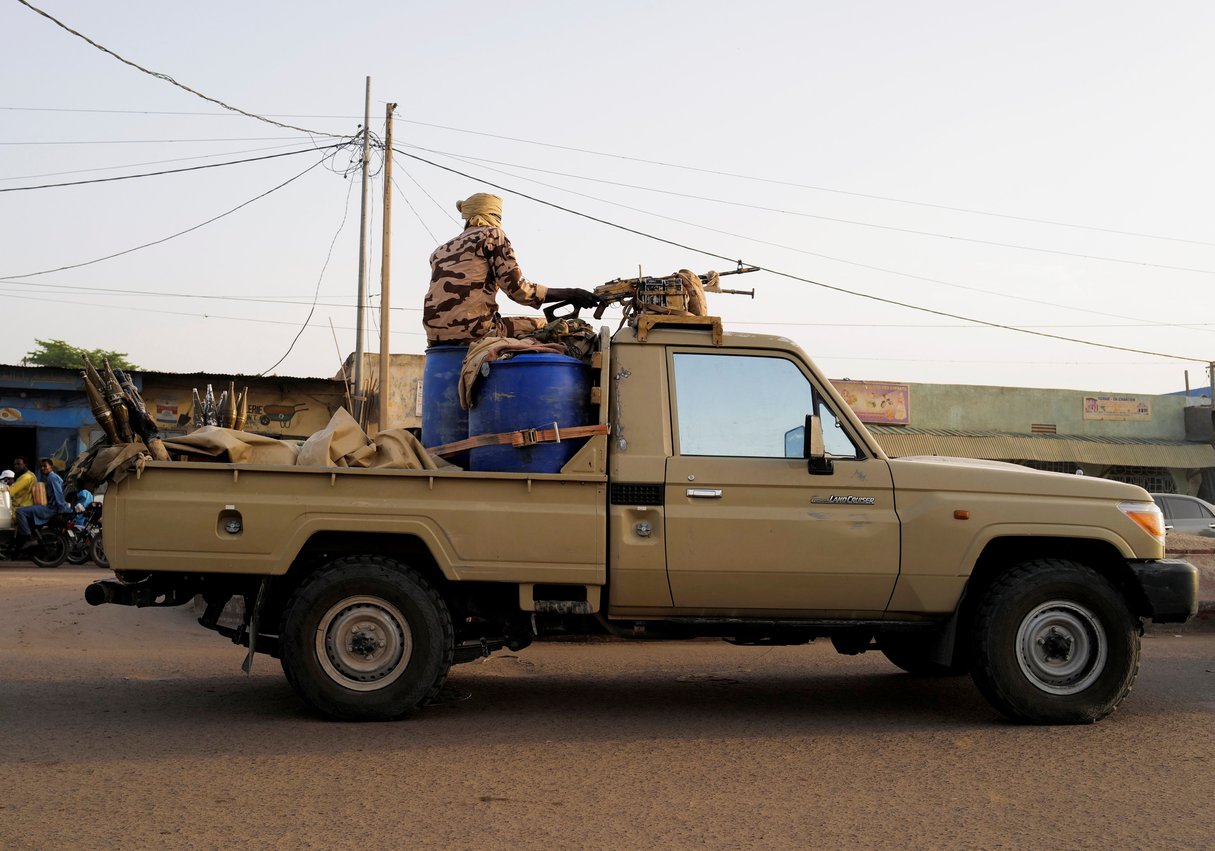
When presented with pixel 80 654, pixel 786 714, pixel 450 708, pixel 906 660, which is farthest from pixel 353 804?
pixel 80 654

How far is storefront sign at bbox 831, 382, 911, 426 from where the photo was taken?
3053 cm

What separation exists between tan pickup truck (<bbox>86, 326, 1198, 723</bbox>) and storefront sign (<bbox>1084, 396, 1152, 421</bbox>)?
93.6ft

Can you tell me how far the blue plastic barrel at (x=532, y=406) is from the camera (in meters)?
5.68

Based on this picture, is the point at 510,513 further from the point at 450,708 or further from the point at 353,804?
the point at 353,804

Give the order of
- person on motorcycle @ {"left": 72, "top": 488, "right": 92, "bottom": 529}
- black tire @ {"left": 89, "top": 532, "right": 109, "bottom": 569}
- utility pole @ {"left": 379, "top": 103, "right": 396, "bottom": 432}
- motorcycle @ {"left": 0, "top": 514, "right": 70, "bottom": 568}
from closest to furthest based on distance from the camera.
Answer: black tire @ {"left": 89, "top": 532, "right": 109, "bottom": 569}, motorcycle @ {"left": 0, "top": 514, "right": 70, "bottom": 568}, person on motorcycle @ {"left": 72, "top": 488, "right": 92, "bottom": 529}, utility pole @ {"left": 379, "top": 103, "right": 396, "bottom": 432}

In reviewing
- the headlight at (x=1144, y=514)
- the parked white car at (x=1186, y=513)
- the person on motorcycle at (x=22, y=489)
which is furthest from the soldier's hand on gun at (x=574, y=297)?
the person on motorcycle at (x=22, y=489)

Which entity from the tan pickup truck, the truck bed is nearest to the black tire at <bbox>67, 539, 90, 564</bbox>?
the tan pickup truck

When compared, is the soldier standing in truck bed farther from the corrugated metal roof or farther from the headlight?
the corrugated metal roof

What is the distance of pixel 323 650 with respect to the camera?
5523 millimetres

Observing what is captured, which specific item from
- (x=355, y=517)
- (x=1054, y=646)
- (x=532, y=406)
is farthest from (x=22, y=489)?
(x=1054, y=646)

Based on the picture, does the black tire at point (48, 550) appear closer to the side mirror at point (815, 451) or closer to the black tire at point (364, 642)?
the black tire at point (364, 642)

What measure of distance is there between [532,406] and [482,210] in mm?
1785

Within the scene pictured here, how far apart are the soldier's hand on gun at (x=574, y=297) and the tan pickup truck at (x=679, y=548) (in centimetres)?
57

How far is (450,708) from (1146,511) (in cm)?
403
